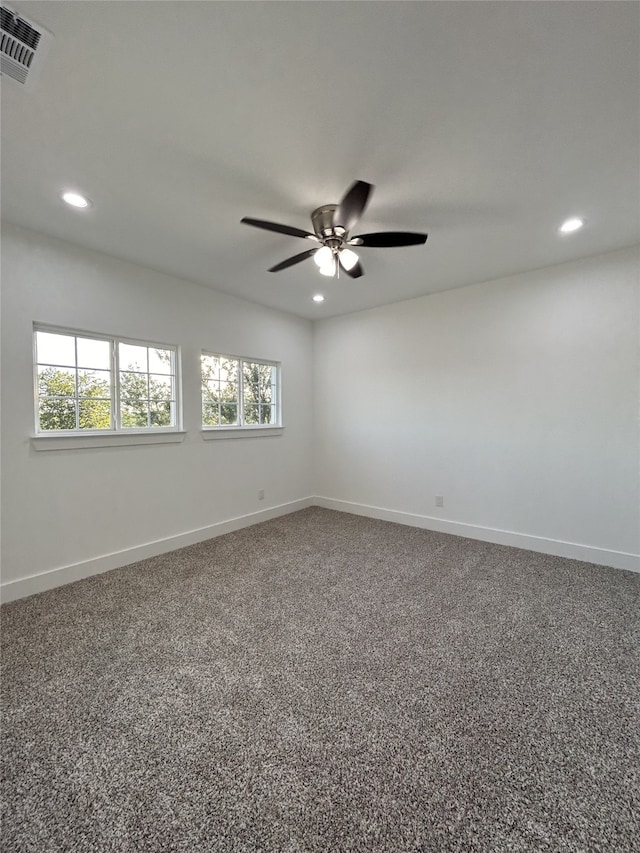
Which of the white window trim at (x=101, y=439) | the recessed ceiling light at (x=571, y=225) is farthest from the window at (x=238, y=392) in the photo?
the recessed ceiling light at (x=571, y=225)

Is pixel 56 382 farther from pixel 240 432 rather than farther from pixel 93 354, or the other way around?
pixel 240 432

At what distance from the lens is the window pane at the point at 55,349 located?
2.72 metres

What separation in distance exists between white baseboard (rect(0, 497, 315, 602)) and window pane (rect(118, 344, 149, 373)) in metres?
1.64

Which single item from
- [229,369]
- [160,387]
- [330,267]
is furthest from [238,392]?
[330,267]

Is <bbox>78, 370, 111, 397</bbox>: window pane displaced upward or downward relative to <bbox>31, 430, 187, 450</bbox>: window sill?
upward

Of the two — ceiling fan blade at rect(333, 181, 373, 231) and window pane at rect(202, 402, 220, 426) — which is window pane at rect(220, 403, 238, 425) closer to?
window pane at rect(202, 402, 220, 426)

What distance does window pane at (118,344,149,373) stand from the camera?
3.15 metres

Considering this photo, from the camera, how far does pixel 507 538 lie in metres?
3.55

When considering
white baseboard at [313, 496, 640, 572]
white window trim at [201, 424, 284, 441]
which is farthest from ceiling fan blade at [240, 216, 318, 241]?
white baseboard at [313, 496, 640, 572]

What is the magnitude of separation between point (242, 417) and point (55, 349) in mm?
1917

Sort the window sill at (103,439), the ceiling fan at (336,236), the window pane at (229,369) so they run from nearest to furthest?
1. the ceiling fan at (336,236)
2. the window sill at (103,439)
3. the window pane at (229,369)

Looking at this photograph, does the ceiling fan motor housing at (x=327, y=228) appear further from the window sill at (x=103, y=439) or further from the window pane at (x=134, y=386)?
the window sill at (x=103, y=439)

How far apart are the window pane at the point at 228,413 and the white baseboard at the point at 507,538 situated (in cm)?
182

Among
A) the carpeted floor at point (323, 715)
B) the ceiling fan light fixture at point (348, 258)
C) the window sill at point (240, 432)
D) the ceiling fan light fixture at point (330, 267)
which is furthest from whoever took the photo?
the window sill at point (240, 432)
